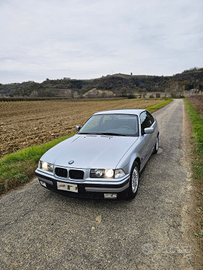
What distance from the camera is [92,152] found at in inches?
114

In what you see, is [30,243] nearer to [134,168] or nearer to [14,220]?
[14,220]

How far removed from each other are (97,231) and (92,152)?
1.19 meters

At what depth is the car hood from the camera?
2.62 m

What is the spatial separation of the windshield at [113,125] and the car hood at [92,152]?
28 centimetres

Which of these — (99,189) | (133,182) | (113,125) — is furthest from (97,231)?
(113,125)

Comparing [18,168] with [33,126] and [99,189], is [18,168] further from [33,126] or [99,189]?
[33,126]

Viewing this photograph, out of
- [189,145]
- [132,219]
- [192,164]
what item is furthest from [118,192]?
[189,145]

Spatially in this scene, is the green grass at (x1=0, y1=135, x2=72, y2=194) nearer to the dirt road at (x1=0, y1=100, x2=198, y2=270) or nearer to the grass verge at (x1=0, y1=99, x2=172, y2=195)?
the grass verge at (x1=0, y1=99, x2=172, y2=195)

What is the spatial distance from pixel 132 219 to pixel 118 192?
45 centimetres

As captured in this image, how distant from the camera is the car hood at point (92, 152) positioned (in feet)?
8.61

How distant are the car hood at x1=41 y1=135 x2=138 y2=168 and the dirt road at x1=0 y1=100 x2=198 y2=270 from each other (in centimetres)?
80

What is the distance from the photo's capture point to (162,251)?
Answer: 1990 millimetres

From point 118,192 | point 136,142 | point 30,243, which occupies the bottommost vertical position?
point 30,243

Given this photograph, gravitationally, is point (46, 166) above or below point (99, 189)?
above
